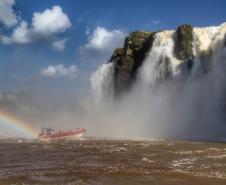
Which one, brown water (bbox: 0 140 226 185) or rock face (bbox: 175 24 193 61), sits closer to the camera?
brown water (bbox: 0 140 226 185)

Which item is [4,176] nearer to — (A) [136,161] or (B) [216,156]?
(A) [136,161]

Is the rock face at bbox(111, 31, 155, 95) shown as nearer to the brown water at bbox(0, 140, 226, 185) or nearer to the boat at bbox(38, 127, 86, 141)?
A: the boat at bbox(38, 127, 86, 141)

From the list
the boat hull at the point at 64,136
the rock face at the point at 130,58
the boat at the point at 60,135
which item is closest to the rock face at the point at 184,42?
the rock face at the point at 130,58

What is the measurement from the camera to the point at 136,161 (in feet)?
60.8

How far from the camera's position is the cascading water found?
4069 cm

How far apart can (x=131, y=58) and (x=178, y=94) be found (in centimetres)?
1423

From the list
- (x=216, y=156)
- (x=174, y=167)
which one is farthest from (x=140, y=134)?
(x=174, y=167)

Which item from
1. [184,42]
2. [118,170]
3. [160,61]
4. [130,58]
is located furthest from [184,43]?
[118,170]

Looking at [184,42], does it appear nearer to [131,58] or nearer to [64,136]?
[131,58]

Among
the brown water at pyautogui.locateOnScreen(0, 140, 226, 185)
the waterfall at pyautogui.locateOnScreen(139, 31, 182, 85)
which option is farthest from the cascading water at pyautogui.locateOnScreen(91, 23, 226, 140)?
the brown water at pyautogui.locateOnScreen(0, 140, 226, 185)

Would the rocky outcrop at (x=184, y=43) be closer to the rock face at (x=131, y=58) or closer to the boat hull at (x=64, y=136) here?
the rock face at (x=131, y=58)

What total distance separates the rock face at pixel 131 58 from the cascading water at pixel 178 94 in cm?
227

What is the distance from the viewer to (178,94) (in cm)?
4744

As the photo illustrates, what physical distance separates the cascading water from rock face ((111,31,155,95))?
2.27 metres
